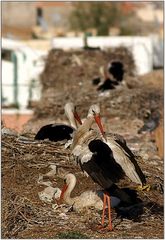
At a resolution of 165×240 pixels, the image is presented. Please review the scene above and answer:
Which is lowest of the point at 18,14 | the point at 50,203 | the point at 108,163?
the point at 50,203

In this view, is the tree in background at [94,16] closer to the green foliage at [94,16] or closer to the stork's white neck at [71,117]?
the green foliage at [94,16]

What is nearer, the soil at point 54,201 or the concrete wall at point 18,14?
the soil at point 54,201

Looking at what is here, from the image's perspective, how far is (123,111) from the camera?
19.9 m

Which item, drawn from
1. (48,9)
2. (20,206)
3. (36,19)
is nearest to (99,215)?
(20,206)

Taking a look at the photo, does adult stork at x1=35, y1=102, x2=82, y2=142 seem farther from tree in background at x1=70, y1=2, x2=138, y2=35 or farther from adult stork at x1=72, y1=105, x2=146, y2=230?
tree in background at x1=70, y1=2, x2=138, y2=35

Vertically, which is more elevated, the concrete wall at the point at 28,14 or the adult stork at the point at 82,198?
the concrete wall at the point at 28,14

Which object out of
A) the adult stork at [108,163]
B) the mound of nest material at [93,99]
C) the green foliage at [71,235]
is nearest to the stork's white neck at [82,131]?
the adult stork at [108,163]

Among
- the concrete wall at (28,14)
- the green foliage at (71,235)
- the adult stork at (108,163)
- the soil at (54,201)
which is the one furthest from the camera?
the concrete wall at (28,14)

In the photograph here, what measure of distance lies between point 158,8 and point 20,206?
92501 millimetres

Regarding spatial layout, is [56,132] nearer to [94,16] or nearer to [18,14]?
[94,16]

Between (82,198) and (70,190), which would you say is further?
(70,190)

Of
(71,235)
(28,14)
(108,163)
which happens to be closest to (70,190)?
(108,163)

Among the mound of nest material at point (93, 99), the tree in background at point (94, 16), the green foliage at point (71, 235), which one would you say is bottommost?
the green foliage at point (71, 235)

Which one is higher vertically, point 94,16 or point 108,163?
point 94,16
